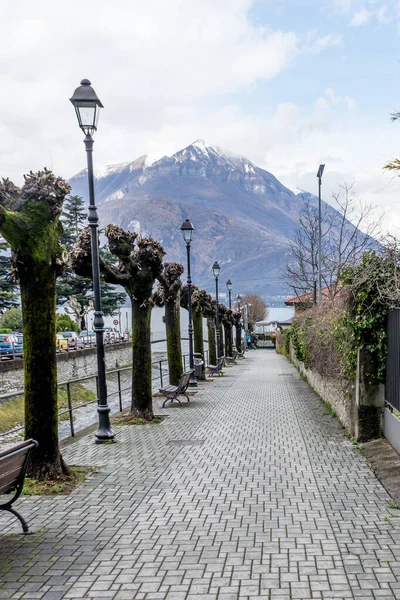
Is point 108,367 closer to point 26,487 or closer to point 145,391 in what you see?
point 145,391

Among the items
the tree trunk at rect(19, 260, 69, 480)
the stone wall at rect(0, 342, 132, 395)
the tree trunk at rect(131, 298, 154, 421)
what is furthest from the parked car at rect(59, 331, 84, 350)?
the tree trunk at rect(19, 260, 69, 480)

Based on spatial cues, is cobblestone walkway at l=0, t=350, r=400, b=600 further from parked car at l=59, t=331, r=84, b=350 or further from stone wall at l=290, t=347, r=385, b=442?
parked car at l=59, t=331, r=84, b=350

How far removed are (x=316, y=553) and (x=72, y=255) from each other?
8.18 meters

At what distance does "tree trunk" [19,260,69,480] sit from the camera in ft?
24.4

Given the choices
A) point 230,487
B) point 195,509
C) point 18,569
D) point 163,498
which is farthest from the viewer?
point 230,487

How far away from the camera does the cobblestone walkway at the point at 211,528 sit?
4.41m

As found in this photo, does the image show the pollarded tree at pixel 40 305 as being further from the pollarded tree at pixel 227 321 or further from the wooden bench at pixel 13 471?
the pollarded tree at pixel 227 321

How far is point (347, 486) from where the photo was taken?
7.14 meters

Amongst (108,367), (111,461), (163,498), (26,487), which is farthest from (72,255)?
(108,367)

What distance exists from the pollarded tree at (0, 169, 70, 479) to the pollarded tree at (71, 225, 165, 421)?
15.3 feet

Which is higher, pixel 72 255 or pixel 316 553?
pixel 72 255

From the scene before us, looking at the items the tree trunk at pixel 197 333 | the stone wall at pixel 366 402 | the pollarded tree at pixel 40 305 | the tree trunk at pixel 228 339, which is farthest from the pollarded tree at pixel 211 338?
the pollarded tree at pixel 40 305

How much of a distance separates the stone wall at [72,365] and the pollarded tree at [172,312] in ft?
17.8

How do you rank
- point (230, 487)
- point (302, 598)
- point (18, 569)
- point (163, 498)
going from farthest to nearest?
1. point (230, 487)
2. point (163, 498)
3. point (18, 569)
4. point (302, 598)
